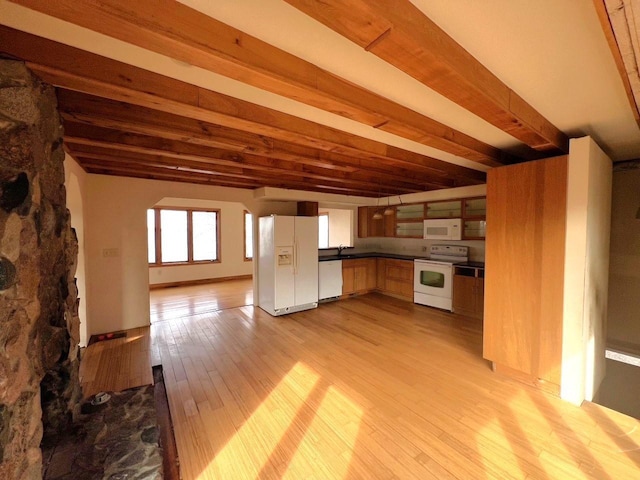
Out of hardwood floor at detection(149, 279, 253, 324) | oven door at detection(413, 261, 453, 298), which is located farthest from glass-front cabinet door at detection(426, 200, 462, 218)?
hardwood floor at detection(149, 279, 253, 324)

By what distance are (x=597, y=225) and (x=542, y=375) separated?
1.55 metres

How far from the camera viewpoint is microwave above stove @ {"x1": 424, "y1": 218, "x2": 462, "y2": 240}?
4.93 metres

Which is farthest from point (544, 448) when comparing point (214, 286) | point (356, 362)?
point (214, 286)

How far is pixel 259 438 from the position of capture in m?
1.93

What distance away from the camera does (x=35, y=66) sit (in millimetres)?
1240

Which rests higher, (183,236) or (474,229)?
(474,229)

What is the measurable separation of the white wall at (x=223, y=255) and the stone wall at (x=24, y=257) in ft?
18.9

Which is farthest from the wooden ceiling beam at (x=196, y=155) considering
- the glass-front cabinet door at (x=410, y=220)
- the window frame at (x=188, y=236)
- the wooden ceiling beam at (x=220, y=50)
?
the window frame at (x=188, y=236)

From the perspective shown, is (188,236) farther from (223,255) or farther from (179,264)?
(223,255)

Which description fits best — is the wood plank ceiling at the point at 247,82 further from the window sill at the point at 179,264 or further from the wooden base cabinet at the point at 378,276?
the window sill at the point at 179,264

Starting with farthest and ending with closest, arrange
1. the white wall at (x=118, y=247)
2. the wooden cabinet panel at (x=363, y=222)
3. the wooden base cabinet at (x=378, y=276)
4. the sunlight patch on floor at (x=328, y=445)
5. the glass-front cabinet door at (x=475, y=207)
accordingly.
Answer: the wooden cabinet panel at (x=363, y=222) → the wooden base cabinet at (x=378, y=276) → the glass-front cabinet door at (x=475, y=207) → the white wall at (x=118, y=247) → the sunlight patch on floor at (x=328, y=445)

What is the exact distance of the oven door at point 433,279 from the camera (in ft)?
15.7

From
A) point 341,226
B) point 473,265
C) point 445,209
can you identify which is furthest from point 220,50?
point 341,226

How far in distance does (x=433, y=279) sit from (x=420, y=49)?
4.59 meters
